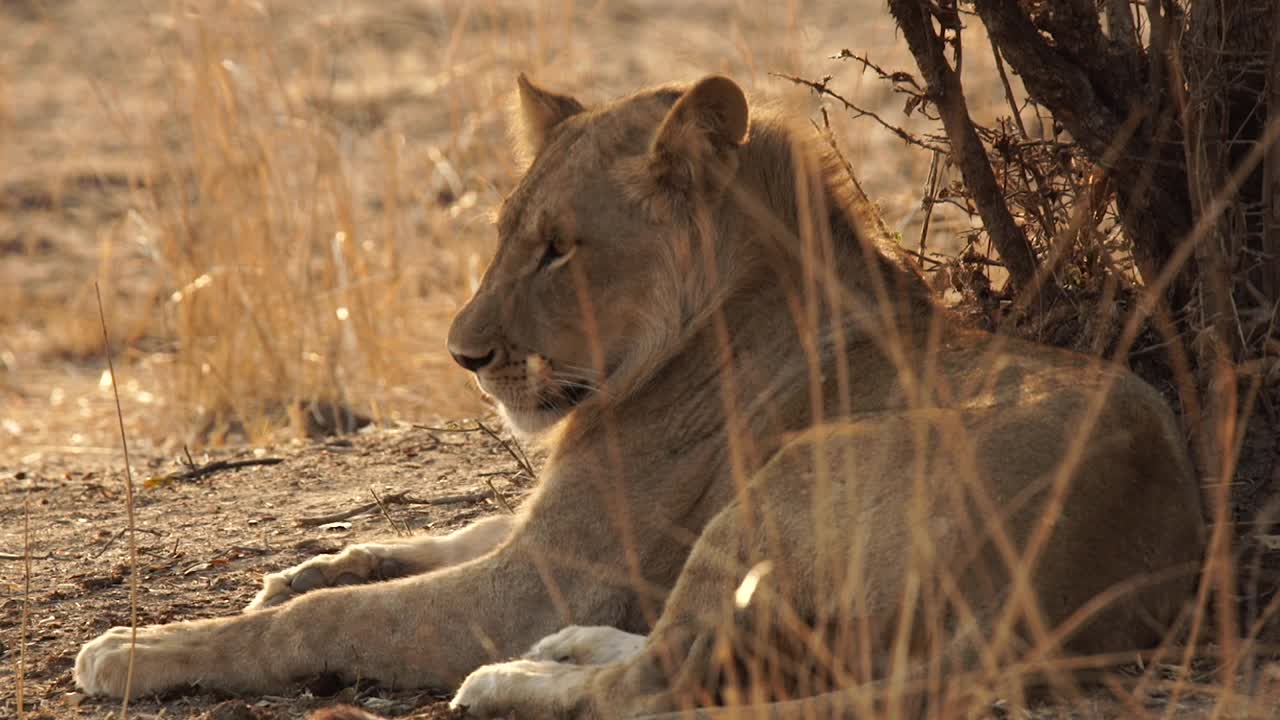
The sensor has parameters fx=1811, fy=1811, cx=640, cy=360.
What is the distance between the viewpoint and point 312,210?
6699 millimetres

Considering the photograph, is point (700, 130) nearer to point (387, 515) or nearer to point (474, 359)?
point (474, 359)

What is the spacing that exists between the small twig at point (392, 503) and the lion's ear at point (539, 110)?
3.43ft

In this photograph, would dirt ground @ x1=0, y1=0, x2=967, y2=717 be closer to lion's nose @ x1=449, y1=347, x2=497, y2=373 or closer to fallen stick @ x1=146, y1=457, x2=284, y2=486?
fallen stick @ x1=146, y1=457, x2=284, y2=486

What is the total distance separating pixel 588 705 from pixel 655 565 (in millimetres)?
491

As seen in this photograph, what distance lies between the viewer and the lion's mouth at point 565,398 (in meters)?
3.75

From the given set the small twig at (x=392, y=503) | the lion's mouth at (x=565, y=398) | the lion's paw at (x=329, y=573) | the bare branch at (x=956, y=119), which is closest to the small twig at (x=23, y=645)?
the lion's paw at (x=329, y=573)

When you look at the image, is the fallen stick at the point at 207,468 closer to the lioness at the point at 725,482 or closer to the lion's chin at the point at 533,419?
the lioness at the point at 725,482

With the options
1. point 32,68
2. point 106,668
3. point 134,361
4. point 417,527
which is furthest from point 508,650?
point 32,68

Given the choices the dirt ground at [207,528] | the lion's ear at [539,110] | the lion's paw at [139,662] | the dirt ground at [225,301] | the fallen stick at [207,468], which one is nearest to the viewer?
the lion's paw at [139,662]

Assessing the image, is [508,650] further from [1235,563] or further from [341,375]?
[341,375]

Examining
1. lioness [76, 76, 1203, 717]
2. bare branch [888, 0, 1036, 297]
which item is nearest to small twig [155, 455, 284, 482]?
lioness [76, 76, 1203, 717]

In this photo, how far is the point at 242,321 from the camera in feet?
22.2

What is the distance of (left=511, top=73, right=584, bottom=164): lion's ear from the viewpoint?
410cm

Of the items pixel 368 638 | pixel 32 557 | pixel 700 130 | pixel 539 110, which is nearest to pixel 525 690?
pixel 368 638
